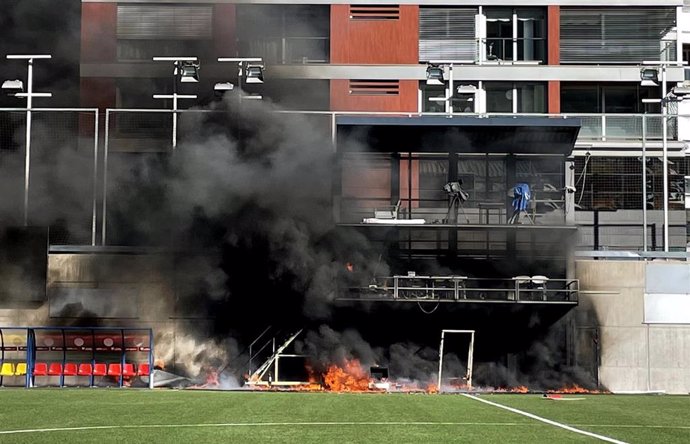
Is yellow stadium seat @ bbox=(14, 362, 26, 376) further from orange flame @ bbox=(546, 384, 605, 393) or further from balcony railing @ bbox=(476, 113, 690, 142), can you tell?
balcony railing @ bbox=(476, 113, 690, 142)

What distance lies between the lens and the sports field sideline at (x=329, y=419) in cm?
1218

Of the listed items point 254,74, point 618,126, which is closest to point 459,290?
point 618,126

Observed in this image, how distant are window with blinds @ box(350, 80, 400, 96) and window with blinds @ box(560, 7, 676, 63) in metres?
5.81

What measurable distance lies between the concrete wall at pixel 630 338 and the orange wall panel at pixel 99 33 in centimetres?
1636

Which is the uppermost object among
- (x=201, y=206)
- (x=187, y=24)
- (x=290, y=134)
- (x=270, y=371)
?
(x=187, y=24)

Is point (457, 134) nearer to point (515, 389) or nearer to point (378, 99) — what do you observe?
point (515, 389)

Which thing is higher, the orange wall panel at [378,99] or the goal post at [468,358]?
the orange wall panel at [378,99]

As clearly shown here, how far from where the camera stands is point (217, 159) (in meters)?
30.0

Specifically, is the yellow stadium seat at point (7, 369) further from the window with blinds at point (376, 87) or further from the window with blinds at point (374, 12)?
the window with blinds at point (374, 12)

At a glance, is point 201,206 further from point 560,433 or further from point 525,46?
point 560,433

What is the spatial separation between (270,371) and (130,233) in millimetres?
5363

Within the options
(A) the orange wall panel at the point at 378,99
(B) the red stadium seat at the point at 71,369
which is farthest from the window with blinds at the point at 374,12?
(B) the red stadium seat at the point at 71,369

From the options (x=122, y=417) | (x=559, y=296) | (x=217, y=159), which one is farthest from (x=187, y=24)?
(x=122, y=417)

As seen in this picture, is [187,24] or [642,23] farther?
[642,23]
